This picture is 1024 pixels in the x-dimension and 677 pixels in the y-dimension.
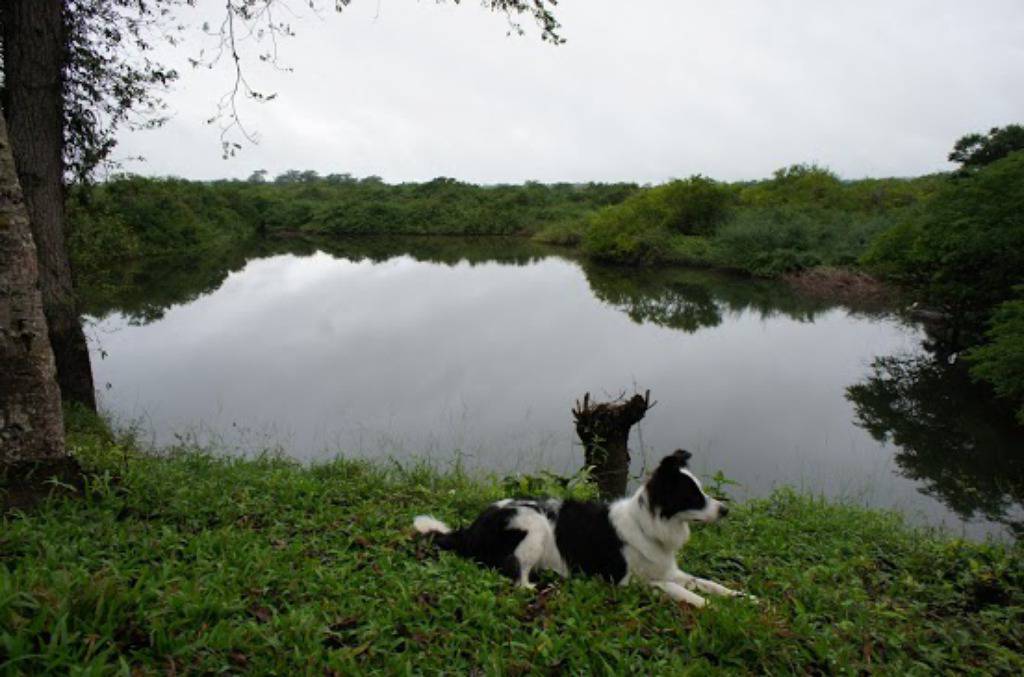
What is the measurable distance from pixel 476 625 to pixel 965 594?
10.1 ft

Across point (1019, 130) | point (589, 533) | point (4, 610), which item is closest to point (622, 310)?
point (1019, 130)

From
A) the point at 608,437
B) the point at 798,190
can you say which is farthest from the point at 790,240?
the point at 608,437

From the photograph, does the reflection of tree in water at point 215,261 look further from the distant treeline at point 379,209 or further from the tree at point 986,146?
the tree at point 986,146

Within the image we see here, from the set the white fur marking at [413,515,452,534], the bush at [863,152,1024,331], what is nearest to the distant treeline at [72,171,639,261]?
the bush at [863,152,1024,331]

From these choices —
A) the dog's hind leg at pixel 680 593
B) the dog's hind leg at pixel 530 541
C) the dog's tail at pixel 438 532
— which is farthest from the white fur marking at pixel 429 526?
the dog's hind leg at pixel 680 593

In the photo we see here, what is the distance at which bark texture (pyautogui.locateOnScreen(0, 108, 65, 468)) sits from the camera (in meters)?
3.11

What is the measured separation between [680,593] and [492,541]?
1.10m

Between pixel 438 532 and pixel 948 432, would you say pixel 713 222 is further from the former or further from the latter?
pixel 438 532

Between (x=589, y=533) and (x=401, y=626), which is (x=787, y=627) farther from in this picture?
(x=401, y=626)

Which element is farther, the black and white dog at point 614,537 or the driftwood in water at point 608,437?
the driftwood in water at point 608,437

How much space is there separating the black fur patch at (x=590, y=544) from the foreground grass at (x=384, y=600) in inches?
5.9

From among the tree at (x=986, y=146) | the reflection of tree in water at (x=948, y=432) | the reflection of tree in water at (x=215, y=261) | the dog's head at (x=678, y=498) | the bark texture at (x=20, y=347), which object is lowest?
the reflection of tree in water at (x=948, y=432)

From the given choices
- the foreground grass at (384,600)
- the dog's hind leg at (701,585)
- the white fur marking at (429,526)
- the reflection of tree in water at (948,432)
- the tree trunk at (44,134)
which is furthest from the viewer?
the reflection of tree in water at (948,432)

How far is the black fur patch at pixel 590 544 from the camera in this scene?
3760mm
